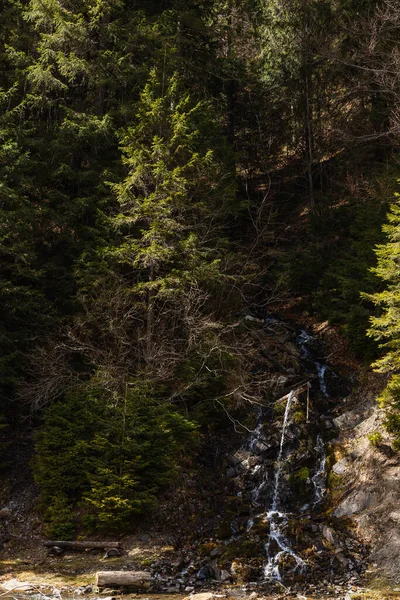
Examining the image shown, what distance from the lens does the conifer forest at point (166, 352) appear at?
11477 mm

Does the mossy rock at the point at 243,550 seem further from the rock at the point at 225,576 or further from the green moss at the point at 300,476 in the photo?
the green moss at the point at 300,476

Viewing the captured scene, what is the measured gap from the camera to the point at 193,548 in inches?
452

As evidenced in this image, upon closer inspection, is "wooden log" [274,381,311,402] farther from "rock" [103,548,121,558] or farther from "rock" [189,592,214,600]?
"rock" [189,592,214,600]

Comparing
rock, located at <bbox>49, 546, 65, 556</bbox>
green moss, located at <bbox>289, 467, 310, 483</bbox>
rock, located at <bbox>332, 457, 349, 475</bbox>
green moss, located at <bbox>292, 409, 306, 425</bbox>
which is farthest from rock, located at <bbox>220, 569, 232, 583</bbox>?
green moss, located at <bbox>292, 409, 306, 425</bbox>

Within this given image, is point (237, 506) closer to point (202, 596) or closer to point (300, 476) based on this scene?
point (300, 476)

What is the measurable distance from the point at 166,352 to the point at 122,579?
5511mm

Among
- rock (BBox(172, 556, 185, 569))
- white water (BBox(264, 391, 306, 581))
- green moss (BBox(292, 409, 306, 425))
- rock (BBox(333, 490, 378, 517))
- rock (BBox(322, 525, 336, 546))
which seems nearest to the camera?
white water (BBox(264, 391, 306, 581))

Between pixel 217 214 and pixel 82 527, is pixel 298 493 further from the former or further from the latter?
pixel 217 214

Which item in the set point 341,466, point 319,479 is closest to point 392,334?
point 341,466

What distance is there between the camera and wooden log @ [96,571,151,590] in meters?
10.0

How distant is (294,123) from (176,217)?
15198 millimetres

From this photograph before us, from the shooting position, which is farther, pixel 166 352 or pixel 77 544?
pixel 166 352

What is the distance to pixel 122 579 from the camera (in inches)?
397

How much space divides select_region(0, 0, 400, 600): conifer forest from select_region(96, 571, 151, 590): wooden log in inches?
4.1
